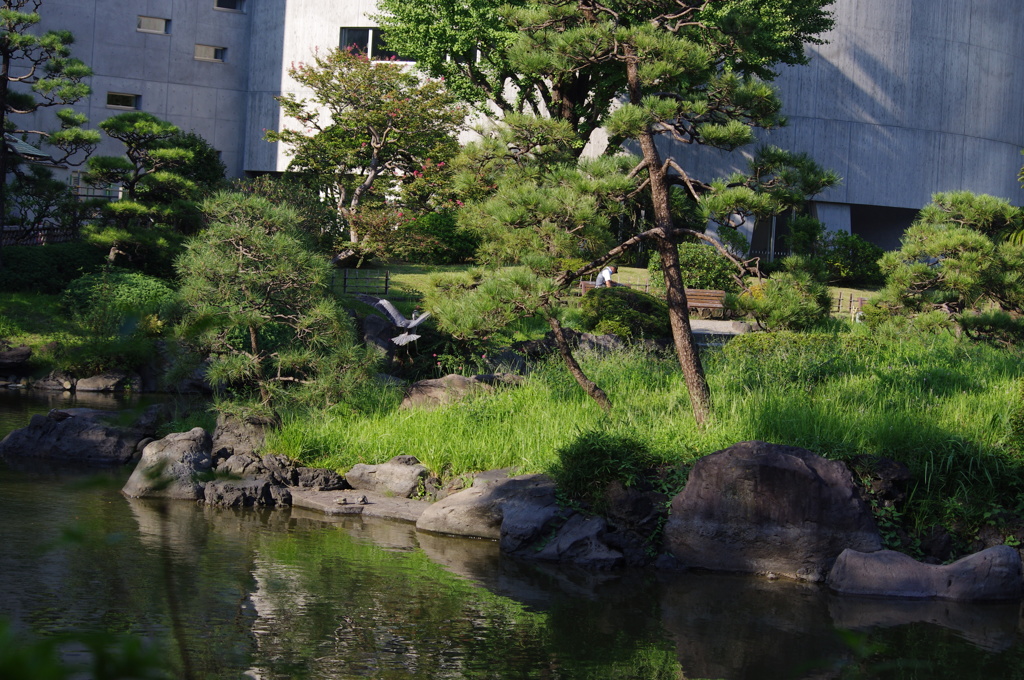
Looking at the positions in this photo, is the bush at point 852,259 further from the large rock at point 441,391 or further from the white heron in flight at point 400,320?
the large rock at point 441,391

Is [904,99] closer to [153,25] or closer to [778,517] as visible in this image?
[153,25]

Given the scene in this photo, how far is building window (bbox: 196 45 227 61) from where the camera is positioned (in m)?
30.4

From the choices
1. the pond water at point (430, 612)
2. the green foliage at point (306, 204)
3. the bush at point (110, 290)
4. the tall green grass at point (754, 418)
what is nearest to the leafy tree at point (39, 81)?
the bush at point (110, 290)

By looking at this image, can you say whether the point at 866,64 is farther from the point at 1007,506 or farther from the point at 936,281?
the point at 1007,506

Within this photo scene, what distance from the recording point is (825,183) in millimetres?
9984

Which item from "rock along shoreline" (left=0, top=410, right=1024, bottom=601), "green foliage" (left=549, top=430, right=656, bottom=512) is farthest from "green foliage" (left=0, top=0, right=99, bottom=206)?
"green foliage" (left=549, top=430, right=656, bottom=512)

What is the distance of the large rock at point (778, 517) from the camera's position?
27.1 ft

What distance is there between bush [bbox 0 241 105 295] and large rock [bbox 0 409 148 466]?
29.2 ft

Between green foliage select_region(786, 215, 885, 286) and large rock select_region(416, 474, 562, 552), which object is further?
green foliage select_region(786, 215, 885, 286)

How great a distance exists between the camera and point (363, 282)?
72.6 feet

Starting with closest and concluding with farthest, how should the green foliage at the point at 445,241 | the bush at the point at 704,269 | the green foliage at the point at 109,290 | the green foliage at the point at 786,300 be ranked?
the green foliage at the point at 786,300 < the green foliage at the point at 109,290 < the bush at the point at 704,269 < the green foliage at the point at 445,241

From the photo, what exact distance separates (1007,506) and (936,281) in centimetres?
555

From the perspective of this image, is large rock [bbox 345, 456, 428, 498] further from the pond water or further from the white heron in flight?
the white heron in flight

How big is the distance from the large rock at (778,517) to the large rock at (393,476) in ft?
10.3
